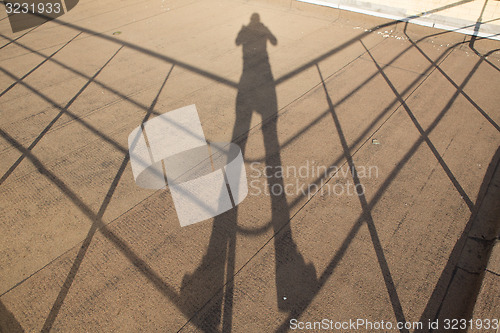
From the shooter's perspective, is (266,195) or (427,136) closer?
(266,195)

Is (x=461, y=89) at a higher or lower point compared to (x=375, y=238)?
higher

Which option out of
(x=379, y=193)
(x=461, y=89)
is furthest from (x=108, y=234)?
(x=461, y=89)

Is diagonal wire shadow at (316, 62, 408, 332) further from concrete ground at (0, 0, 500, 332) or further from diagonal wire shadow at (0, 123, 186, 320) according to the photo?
diagonal wire shadow at (0, 123, 186, 320)

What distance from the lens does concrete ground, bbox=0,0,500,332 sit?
141 inches

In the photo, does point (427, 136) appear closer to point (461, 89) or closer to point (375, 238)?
point (461, 89)

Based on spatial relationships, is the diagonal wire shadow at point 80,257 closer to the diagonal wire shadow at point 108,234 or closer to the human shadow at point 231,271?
the diagonal wire shadow at point 108,234

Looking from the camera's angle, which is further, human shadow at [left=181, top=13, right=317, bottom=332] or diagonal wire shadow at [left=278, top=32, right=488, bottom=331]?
diagonal wire shadow at [left=278, top=32, right=488, bottom=331]

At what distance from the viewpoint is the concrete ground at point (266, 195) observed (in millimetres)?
3592

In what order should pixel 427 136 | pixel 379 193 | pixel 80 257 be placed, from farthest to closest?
pixel 427 136 → pixel 379 193 → pixel 80 257

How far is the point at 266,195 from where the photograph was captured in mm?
4816

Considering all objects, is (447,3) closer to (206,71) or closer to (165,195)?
(206,71)

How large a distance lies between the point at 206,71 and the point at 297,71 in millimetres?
2314

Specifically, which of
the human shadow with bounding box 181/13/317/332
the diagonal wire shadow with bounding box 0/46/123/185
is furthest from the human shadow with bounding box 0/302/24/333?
the diagonal wire shadow with bounding box 0/46/123/185

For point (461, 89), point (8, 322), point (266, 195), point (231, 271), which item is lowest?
point (8, 322)
